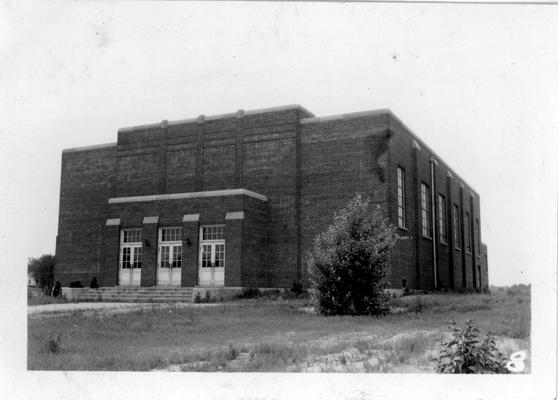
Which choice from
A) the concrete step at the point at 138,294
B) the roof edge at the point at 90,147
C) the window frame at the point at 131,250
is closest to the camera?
the concrete step at the point at 138,294

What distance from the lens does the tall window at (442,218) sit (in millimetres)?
37562

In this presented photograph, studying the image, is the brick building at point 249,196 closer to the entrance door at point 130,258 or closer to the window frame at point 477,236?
the entrance door at point 130,258

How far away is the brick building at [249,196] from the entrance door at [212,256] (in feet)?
0.16

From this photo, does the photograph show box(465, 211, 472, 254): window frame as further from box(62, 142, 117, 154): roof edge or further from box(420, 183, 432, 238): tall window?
box(62, 142, 117, 154): roof edge

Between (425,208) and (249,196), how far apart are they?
1123 centimetres

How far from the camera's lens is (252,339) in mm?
13398

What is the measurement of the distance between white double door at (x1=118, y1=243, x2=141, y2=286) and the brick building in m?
0.05

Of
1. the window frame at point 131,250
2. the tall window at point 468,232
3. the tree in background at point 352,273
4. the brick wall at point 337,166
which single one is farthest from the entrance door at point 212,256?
the tall window at point 468,232

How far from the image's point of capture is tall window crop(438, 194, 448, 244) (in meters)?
37.6

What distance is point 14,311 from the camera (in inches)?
388

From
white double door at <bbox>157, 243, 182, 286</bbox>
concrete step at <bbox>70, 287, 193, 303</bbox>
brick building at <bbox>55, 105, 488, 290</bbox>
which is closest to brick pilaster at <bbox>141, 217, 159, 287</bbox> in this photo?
brick building at <bbox>55, 105, 488, 290</bbox>

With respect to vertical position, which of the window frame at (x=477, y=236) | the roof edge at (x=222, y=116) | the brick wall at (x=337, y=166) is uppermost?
the roof edge at (x=222, y=116)

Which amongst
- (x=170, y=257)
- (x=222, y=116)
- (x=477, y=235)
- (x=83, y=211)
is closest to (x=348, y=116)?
(x=222, y=116)

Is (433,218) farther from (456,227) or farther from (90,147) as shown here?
(90,147)
